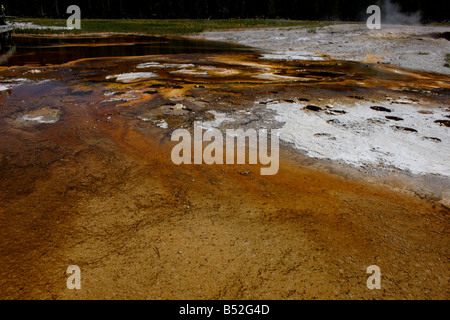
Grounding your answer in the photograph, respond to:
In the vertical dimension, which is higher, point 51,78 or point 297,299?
point 51,78

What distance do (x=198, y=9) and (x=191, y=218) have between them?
55.9 meters

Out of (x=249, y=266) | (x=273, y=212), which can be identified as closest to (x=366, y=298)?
(x=249, y=266)

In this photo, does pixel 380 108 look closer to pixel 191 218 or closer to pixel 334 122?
pixel 334 122

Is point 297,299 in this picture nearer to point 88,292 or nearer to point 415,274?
point 415,274

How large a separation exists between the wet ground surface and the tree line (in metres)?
46.6

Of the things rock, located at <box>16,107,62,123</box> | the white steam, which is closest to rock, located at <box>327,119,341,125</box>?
rock, located at <box>16,107,62,123</box>

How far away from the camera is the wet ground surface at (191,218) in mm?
1852

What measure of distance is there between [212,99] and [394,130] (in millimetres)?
3438

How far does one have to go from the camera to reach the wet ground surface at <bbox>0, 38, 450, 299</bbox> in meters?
1.85

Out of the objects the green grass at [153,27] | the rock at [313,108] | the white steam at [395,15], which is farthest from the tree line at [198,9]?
the rock at [313,108]

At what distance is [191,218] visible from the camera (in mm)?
2410

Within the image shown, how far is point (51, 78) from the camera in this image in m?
7.60

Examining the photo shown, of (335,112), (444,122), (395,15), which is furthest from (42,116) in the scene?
(395,15)

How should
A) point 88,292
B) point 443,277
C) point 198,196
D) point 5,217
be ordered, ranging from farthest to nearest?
point 198,196 < point 5,217 < point 443,277 < point 88,292
